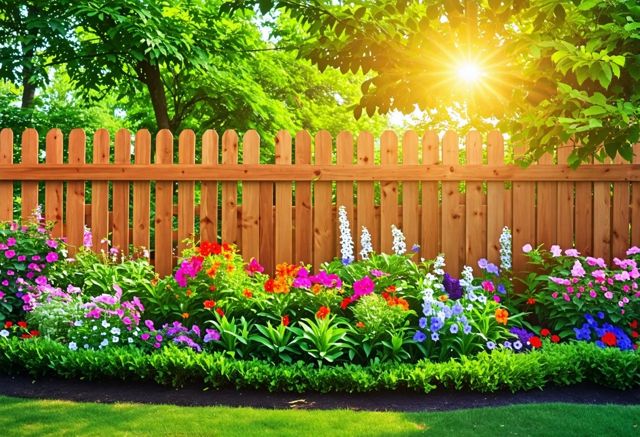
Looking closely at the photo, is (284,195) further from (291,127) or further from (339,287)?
(291,127)

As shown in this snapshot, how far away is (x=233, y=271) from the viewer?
4.62m

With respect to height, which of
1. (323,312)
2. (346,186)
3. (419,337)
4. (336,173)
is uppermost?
(336,173)

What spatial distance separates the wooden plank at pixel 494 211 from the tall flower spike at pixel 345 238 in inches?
50.8

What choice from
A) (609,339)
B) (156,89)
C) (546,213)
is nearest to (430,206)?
(546,213)

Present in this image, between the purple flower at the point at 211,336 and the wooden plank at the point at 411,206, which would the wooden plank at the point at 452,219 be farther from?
the purple flower at the point at 211,336

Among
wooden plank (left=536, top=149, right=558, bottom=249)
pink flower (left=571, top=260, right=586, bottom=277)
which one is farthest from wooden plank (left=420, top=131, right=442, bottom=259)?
pink flower (left=571, top=260, right=586, bottom=277)

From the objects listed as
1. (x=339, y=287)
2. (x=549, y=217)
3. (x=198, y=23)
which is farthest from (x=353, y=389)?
(x=198, y=23)

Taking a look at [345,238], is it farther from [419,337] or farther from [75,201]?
[75,201]

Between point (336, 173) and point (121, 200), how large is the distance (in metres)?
1.96

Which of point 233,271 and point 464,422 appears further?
point 233,271

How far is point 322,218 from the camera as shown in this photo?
5.86m

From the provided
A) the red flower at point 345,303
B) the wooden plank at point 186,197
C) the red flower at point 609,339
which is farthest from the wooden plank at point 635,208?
the wooden plank at point 186,197

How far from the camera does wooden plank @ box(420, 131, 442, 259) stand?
19.2 ft

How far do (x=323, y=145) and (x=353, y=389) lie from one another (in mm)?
2727
